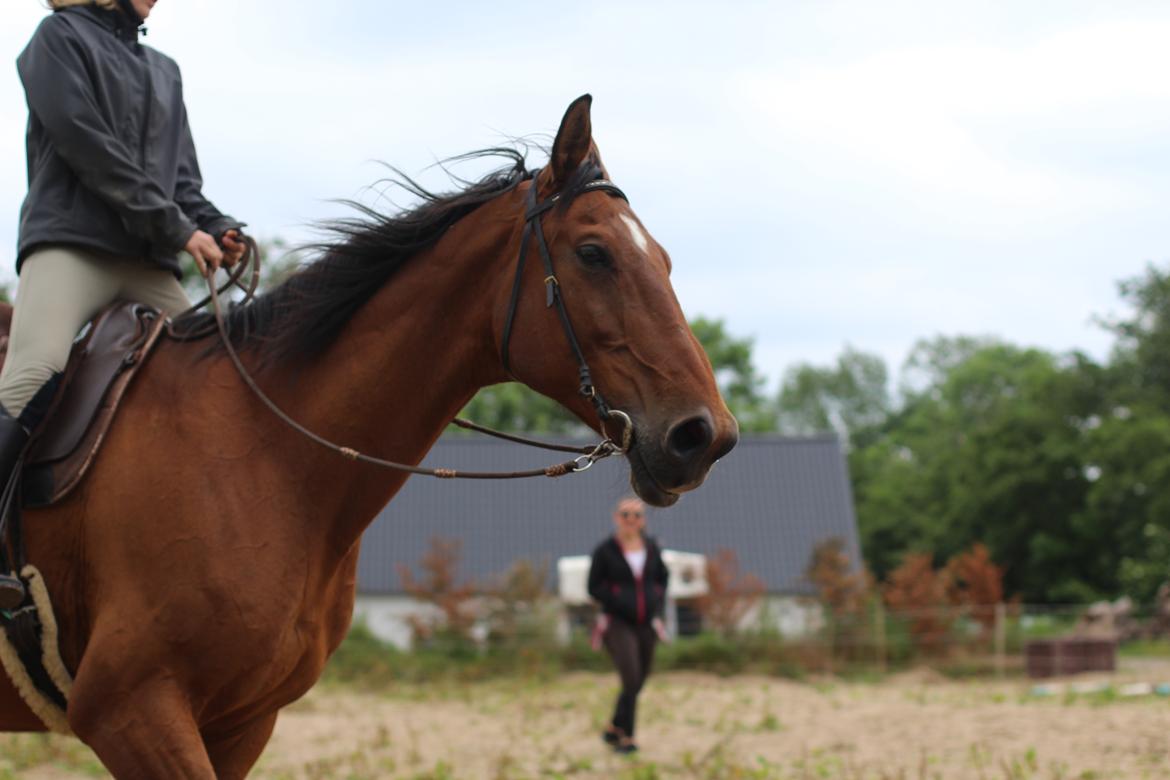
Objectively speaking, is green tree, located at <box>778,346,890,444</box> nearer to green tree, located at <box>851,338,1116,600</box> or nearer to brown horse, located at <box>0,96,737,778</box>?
green tree, located at <box>851,338,1116,600</box>

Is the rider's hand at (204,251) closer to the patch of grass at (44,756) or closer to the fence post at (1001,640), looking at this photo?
the patch of grass at (44,756)

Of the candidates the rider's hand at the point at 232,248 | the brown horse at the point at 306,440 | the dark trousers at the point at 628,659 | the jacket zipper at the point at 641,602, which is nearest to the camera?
the brown horse at the point at 306,440

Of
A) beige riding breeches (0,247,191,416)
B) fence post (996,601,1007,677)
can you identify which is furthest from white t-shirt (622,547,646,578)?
fence post (996,601,1007,677)

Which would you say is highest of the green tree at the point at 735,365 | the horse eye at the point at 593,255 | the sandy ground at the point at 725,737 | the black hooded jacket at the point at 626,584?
the green tree at the point at 735,365

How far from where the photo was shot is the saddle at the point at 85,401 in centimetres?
366

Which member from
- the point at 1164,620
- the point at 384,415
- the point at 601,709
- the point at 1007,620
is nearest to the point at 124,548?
the point at 384,415

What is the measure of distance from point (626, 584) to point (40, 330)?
8588 millimetres

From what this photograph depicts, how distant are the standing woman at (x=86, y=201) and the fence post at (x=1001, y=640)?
17459 millimetres

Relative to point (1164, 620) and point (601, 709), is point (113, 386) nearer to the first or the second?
point (601, 709)

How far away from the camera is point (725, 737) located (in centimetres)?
1114

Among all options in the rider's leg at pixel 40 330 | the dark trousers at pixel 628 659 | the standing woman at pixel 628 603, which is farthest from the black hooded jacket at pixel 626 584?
the rider's leg at pixel 40 330

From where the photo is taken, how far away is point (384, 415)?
153 inches

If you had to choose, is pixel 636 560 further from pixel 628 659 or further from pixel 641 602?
pixel 628 659

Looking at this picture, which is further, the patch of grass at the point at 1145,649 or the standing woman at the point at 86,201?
the patch of grass at the point at 1145,649
